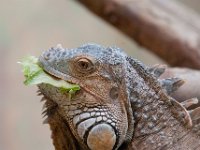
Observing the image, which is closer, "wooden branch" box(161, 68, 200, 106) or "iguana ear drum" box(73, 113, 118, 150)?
"iguana ear drum" box(73, 113, 118, 150)

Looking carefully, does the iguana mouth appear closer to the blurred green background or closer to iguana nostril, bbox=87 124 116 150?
iguana nostril, bbox=87 124 116 150

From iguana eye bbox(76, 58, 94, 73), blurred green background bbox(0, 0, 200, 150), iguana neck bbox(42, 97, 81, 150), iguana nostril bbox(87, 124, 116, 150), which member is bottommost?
iguana nostril bbox(87, 124, 116, 150)

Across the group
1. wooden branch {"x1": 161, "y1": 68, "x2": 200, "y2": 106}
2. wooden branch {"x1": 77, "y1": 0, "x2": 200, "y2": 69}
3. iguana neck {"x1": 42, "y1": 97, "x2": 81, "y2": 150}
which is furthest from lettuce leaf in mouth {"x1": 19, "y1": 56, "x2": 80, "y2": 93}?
wooden branch {"x1": 77, "y1": 0, "x2": 200, "y2": 69}

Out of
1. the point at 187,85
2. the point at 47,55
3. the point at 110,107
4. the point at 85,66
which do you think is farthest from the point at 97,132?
the point at 187,85

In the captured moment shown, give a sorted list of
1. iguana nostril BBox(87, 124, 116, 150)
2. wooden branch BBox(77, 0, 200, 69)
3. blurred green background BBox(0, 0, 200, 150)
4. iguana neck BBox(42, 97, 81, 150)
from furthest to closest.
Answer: blurred green background BBox(0, 0, 200, 150) → wooden branch BBox(77, 0, 200, 69) → iguana neck BBox(42, 97, 81, 150) → iguana nostril BBox(87, 124, 116, 150)

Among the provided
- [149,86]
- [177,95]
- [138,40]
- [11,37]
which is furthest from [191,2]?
[149,86]

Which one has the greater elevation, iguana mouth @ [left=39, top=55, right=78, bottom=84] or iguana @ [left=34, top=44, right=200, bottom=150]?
iguana mouth @ [left=39, top=55, right=78, bottom=84]

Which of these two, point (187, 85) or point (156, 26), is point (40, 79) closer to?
point (187, 85)

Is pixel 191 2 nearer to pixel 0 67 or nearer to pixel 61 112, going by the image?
pixel 0 67

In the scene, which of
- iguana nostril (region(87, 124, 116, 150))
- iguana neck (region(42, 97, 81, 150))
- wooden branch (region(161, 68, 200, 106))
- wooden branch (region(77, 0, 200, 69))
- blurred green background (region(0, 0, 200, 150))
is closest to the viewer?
iguana nostril (region(87, 124, 116, 150))
